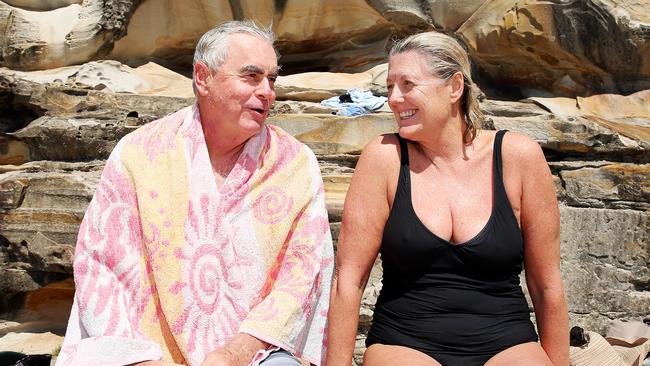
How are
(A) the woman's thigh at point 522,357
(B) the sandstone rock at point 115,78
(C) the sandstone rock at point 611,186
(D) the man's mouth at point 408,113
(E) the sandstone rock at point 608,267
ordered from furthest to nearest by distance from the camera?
(B) the sandstone rock at point 115,78
(C) the sandstone rock at point 611,186
(E) the sandstone rock at point 608,267
(D) the man's mouth at point 408,113
(A) the woman's thigh at point 522,357

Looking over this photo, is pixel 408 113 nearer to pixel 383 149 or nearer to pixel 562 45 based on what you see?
pixel 383 149

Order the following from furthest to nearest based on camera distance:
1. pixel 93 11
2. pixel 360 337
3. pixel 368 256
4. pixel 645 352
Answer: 1. pixel 93 11
2. pixel 360 337
3. pixel 645 352
4. pixel 368 256

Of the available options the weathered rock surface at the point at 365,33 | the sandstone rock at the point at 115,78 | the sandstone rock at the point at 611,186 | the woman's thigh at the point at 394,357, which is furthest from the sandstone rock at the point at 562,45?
the woman's thigh at the point at 394,357

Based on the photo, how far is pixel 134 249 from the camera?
2514mm

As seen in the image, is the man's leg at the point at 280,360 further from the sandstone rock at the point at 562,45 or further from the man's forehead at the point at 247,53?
the sandstone rock at the point at 562,45

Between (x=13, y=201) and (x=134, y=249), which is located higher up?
(x=134, y=249)

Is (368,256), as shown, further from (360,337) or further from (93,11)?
(93,11)

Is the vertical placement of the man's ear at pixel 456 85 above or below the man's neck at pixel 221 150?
above

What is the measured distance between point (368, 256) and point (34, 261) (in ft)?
8.11

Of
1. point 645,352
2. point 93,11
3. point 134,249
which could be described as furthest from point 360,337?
point 93,11

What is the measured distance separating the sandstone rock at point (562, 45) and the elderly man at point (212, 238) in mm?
2649

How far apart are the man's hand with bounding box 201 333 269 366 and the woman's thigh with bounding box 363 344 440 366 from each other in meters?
0.31

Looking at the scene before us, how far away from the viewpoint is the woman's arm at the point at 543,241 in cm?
244

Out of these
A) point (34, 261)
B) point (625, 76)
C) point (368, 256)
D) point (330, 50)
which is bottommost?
point (34, 261)
